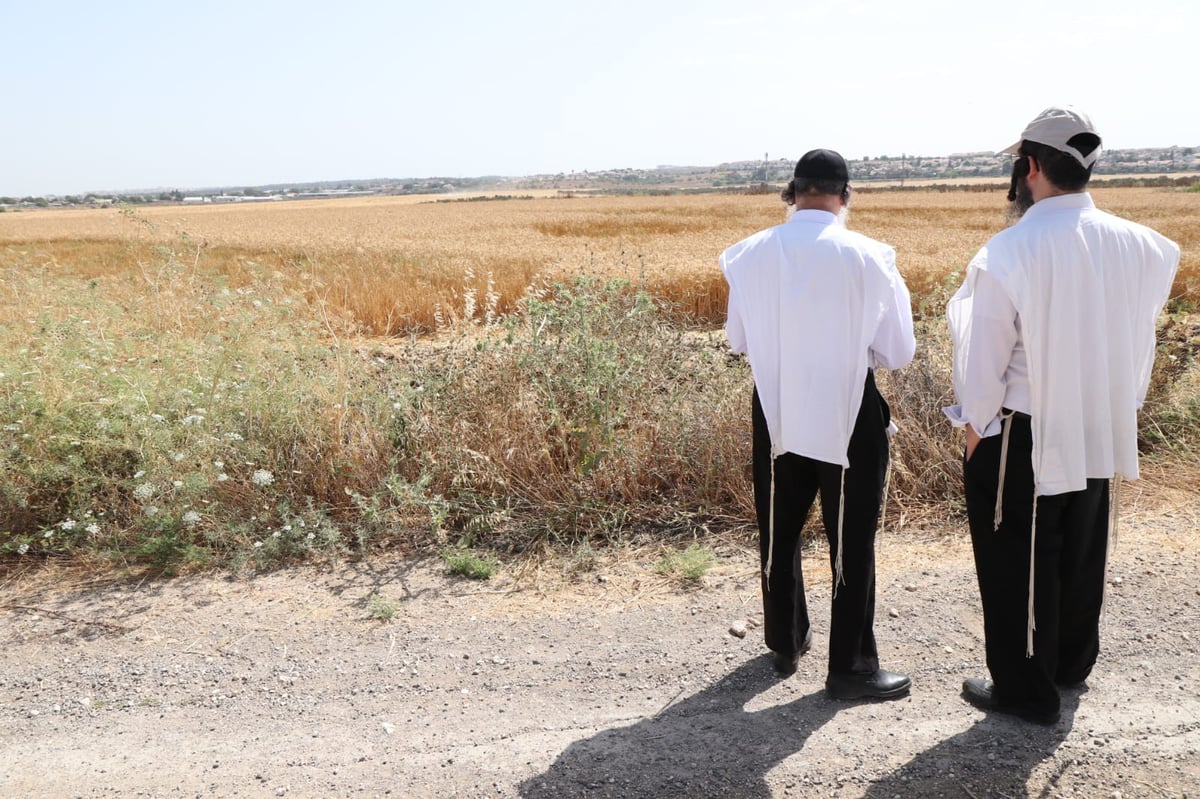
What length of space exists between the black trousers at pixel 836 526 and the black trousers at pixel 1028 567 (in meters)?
0.32

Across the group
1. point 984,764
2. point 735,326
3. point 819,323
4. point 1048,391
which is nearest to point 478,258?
point 735,326

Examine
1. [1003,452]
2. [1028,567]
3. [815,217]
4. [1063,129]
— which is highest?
[1063,129]

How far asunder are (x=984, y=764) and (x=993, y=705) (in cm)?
32

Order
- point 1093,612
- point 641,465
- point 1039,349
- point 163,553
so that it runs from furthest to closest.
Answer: point 641,465 < point 163,553 < point 1093,612 < point 1039,349

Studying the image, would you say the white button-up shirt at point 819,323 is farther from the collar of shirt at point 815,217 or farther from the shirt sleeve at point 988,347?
the shirt sleeve at point 988,347

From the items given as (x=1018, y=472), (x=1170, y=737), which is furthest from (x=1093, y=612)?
(x=1018, y=472)

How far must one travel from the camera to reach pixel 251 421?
4.97 meters

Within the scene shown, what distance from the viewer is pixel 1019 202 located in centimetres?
273

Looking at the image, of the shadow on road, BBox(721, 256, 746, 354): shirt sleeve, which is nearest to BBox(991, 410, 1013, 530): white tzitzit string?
the shadow on road

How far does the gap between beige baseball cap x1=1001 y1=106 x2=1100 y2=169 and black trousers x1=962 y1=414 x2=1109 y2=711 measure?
0.79 m

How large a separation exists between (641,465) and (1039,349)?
2.57m

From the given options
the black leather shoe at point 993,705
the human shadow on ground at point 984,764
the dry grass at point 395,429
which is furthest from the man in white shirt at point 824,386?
the dry grass at point 395,429

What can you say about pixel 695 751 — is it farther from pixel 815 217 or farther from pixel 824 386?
pixel 815 217

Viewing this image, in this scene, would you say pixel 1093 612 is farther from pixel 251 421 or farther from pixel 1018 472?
pixel 251 421
